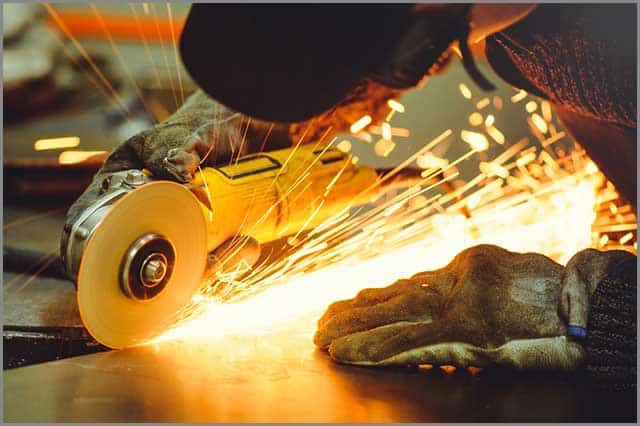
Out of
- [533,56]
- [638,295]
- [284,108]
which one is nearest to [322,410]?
[284,108]

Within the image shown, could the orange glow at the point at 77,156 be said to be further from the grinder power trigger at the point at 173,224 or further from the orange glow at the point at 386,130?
the orange glow at the point at 386,130

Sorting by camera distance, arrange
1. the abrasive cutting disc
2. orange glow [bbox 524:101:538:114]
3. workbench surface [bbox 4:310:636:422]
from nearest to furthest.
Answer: workbench surface [bbox 4:310:636:422], the abrasive cutting disc, orange glow [bbox 524:101:538:114]

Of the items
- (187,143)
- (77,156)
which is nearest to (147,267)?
(187,143)

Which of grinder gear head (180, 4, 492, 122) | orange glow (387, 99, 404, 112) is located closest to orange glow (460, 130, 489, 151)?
orange glow (387, 99, 404, 112)

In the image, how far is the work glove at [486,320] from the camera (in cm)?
255

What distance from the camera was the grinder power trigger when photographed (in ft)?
8.18

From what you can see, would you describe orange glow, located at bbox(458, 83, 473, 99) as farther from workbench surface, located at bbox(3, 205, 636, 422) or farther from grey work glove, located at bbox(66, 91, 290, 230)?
workbench surface, located at bbox(3, 205, 636, 422)

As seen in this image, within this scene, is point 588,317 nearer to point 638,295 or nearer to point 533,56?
point 638,295

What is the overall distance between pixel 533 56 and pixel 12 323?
1860 millimetres

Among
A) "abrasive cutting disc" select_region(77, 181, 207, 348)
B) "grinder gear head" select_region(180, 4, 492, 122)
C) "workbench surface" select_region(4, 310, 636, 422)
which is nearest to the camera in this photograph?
"workbench surface" select_region(4, 310, 636, 422)

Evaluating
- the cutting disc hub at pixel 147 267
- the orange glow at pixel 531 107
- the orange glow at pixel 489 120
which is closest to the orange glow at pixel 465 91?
the orange glow at pixel 489 120

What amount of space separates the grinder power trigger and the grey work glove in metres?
0.04

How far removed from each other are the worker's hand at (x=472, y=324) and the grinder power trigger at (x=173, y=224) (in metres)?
0.45

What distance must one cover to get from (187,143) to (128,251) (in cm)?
38
